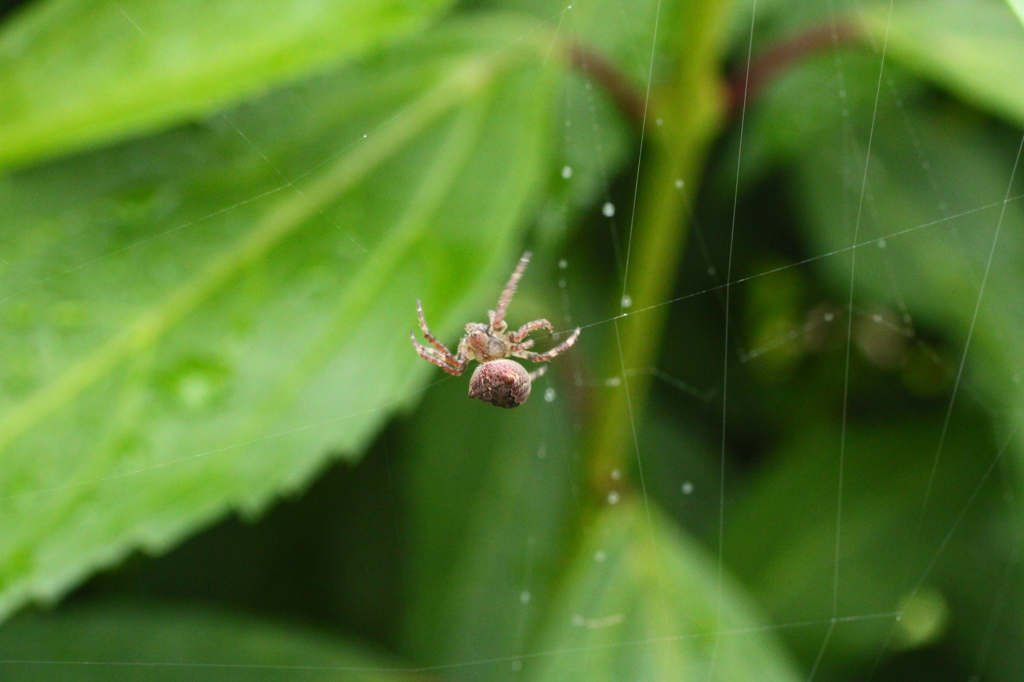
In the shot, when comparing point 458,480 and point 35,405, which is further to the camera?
point 458,480

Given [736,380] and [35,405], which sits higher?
[35,405]

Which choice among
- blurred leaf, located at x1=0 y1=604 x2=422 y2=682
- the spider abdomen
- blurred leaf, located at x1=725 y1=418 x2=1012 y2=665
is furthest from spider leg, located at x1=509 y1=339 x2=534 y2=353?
blurred leaf, located at x1=0 y1=604 x2=422 y2=682

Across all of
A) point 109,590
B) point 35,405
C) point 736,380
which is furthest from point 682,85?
point 109,590

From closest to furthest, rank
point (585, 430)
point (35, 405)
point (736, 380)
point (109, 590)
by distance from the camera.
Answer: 1. point (35, 405)
2. point (585, 430)
3. point (109, 590)
4. point (736, 380)

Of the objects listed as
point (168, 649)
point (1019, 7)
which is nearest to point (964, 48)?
point (1019, 7)

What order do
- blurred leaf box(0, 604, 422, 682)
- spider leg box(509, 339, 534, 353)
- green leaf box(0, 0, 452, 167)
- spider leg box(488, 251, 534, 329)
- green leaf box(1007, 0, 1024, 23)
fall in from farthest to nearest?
spider leg box(509, 339, 534, 353), spider leg box(488, 251, 534, 329), blurred leaf box(0, 604, 422, 682), green leaf box(0, 0, 452, 167), green leaf box(1007, 0, 1024, 23)

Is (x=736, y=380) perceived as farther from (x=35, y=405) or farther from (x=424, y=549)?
(x=35, y=405)

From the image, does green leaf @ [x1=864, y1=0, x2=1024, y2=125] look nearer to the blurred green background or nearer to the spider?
the blurred green background

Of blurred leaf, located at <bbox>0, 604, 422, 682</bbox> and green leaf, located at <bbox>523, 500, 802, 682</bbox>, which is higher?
green leaf, located at <bbox>523, 500, 802, 682</bbox>
